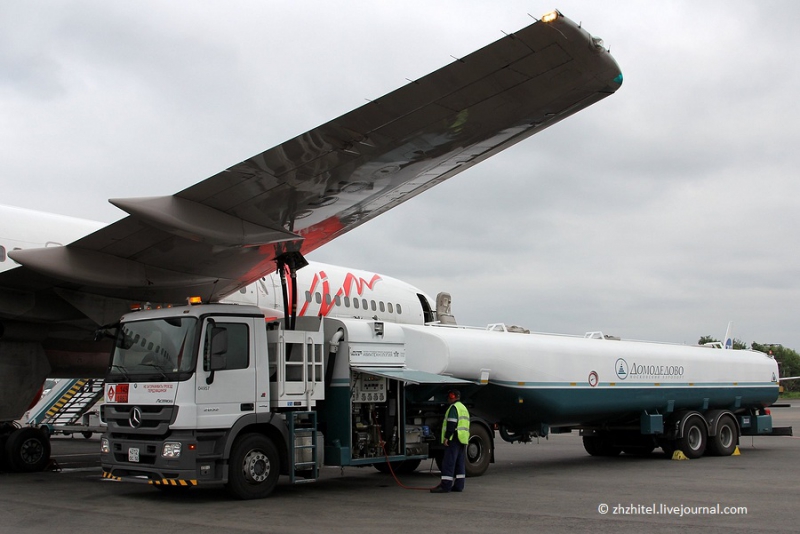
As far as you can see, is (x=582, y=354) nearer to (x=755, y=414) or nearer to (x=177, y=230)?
(x=755, y=414)

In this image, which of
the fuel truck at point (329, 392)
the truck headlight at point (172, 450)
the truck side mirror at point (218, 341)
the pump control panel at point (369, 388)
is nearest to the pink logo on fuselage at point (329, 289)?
the fuel truck at point (329, 392)

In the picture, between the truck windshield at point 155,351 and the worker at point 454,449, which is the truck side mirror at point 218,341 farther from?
the worker at point 454,449

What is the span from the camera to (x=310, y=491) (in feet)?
43.3

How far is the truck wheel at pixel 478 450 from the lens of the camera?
1477 cm

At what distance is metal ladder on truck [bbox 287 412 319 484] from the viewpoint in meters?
12.2

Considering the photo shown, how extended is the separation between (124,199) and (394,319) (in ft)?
40.3

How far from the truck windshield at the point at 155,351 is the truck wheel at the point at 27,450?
4359 mm

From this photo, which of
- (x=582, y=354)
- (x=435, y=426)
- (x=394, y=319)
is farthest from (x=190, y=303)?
(x=394, y=319)

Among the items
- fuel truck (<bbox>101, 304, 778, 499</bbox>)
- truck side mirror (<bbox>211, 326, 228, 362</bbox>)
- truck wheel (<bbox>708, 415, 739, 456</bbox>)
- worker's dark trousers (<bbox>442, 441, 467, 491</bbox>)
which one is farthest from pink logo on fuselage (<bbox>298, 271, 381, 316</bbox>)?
truck wheel (<bbox>708, 415, 739, 456</bbox>)

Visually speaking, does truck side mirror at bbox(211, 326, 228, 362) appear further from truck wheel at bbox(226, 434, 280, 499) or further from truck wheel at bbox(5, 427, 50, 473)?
truck wheel at bbox(5, 427, 50, 473)
